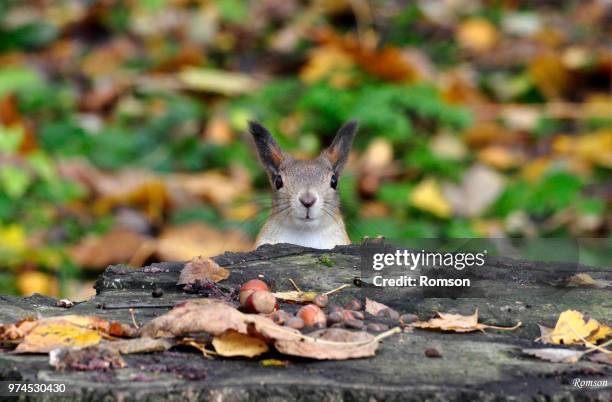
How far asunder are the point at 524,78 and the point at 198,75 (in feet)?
8.81

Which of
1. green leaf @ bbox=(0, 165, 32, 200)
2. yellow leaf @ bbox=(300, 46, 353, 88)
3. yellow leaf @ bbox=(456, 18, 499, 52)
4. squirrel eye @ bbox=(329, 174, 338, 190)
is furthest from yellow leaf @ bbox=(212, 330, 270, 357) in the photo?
yellow leaf @ bbox=(456, 18, 499, 52)

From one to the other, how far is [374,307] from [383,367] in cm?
58

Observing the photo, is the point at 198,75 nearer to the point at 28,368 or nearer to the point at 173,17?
the point at 173,17

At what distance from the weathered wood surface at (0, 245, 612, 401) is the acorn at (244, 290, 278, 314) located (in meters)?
0.29

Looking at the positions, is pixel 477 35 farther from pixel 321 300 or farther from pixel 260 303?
pixel 260 303

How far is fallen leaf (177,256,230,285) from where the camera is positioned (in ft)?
11.7

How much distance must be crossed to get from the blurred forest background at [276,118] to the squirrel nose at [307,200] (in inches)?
31.2

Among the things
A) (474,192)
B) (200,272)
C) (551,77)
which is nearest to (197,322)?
(200,272)

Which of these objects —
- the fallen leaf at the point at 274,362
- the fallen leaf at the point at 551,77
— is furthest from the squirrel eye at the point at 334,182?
the fallen leaf at the point at 551,77

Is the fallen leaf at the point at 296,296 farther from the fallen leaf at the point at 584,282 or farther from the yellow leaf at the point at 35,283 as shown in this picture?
the yellow leaf at the point at 35,283

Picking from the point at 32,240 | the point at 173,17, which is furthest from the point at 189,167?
the point at 173,17

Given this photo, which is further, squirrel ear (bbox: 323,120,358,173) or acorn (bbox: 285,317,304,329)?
squirrel ear (bbox: 323,120,358,173)

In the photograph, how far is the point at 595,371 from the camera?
2.79 meters

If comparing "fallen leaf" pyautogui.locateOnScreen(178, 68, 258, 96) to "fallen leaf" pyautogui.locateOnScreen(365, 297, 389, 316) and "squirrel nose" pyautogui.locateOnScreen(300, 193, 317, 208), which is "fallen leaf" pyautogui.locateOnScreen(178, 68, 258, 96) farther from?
"fallen leaf" pyautogui.locateOnScreen(365, 297, 389, 316)
